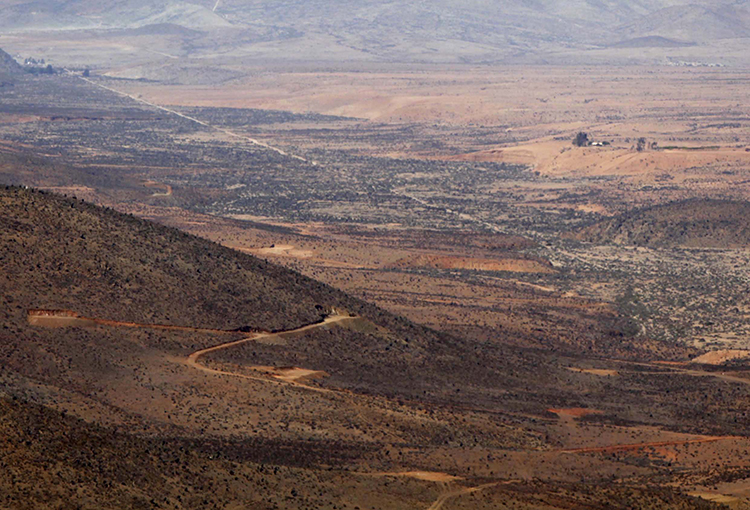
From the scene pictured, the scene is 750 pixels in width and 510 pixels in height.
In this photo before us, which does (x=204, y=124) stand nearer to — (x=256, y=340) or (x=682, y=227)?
(x=682, y=227)

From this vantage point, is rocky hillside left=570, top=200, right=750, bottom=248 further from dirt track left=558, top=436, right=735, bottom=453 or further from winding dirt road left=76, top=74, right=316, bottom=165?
winding dirt road left=76, top=74, right=316, bottom=165

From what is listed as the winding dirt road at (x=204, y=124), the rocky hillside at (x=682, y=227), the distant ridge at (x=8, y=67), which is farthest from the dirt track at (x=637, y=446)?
the distant ridge at (x=8, y=67)

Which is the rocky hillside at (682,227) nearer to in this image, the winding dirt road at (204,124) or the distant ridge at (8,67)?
the winding dirt road at (204,124)

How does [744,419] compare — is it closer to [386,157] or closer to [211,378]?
[211,378]

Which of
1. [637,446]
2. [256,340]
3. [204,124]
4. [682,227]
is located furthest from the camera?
[204,124]

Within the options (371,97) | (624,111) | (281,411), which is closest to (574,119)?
(624,111)

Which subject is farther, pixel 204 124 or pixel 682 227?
pixel 204 124

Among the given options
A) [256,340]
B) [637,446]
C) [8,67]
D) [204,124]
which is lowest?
[637,446]

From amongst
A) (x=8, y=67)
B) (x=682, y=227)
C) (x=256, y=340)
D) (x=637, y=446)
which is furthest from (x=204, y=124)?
(x=637, y=446)
